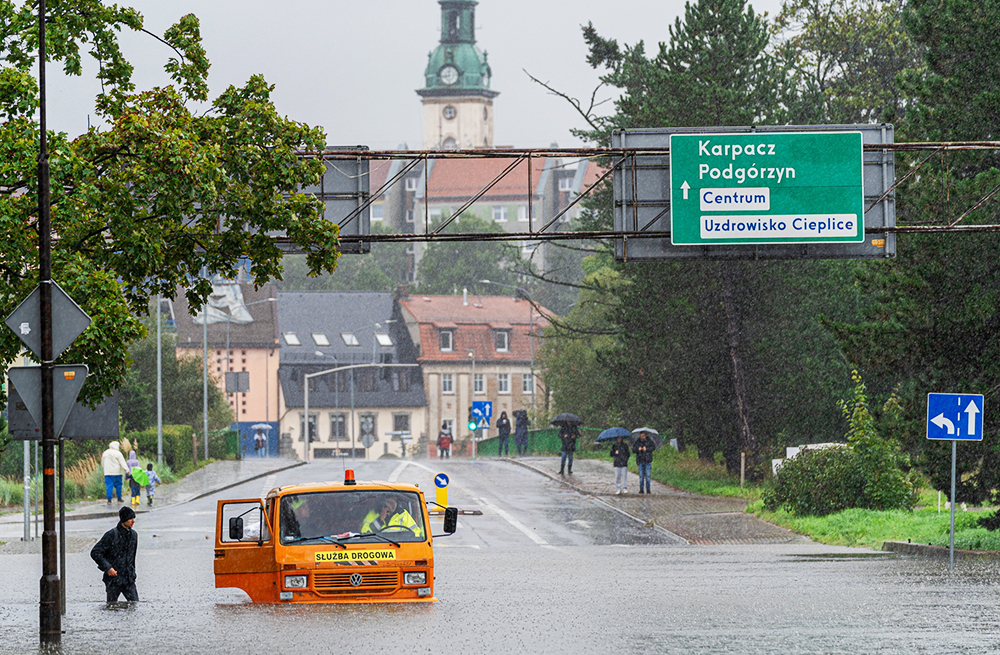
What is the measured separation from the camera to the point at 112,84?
57.2 ft

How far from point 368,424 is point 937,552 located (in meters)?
86.8

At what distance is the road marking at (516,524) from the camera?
90.6ft

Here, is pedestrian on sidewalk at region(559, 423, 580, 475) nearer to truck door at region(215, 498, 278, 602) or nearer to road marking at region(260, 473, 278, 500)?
road marking at region(260, 473, 278, 500)

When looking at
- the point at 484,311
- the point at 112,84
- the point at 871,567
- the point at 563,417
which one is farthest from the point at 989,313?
the point at 484,311

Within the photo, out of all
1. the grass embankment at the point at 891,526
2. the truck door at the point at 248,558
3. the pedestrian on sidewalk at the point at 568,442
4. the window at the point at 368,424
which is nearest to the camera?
the truck door at the point at 248,558

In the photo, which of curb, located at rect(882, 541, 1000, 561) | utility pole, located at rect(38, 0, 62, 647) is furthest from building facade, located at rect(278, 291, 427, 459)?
utility pole, located at rect(38, 0, 62, 647)

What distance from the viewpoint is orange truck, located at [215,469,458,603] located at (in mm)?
14164

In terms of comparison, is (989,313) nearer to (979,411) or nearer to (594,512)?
(979,411)

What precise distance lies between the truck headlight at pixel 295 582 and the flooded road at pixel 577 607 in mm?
278

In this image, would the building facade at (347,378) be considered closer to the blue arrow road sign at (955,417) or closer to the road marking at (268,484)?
the road marking at (268,484)

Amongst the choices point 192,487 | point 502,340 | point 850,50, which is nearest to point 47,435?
point 192,487

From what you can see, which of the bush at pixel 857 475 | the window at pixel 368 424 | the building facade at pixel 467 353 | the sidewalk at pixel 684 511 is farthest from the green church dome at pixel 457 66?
the bush at pixel 857 475

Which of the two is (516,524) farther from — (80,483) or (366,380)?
(366,380)

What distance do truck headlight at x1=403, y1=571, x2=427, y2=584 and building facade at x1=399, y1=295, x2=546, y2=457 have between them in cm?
9294
